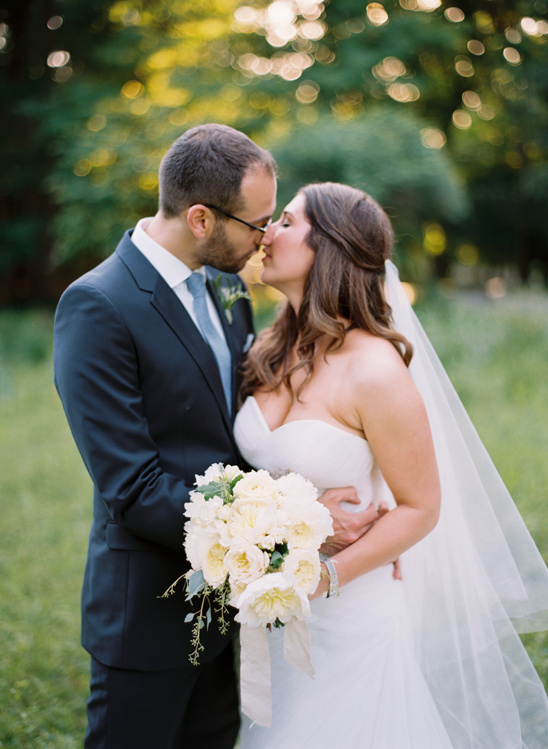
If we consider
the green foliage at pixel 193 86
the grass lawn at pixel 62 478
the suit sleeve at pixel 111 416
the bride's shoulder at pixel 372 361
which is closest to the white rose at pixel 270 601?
the suit sleeve at pixel 111 416

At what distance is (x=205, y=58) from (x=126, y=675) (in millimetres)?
19867

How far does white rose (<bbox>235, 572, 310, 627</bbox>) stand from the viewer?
1724 millimetres

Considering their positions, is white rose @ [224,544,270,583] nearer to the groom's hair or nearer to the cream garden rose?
the cream garden rose

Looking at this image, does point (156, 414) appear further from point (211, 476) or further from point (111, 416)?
point (211, 476)

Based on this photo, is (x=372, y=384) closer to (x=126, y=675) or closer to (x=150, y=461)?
(x=150, y=461)

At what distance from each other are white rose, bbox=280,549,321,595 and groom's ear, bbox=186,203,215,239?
4.19 ft

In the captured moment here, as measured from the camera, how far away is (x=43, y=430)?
853cm

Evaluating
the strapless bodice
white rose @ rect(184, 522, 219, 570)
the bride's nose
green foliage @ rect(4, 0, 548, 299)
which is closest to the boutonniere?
the bride's nose

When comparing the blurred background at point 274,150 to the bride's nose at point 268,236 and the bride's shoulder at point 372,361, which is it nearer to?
the bride's shoulder at point 372,361

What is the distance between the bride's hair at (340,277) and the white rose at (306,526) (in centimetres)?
83

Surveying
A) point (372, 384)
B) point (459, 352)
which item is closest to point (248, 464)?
point (372, 384)

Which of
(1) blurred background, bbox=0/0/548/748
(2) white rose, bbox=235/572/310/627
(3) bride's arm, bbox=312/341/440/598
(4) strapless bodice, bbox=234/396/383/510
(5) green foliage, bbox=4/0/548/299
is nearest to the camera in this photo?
(2) white rose, bbox=235/572/310/627

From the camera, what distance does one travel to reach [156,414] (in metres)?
2.23

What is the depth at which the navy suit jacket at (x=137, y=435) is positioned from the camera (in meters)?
2.08
